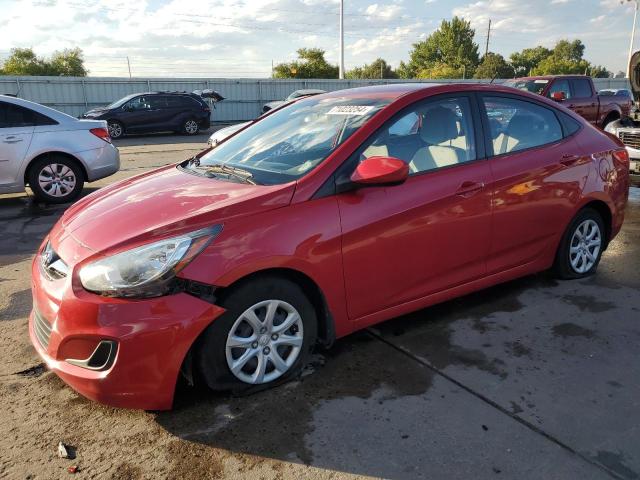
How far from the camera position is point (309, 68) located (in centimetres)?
5050

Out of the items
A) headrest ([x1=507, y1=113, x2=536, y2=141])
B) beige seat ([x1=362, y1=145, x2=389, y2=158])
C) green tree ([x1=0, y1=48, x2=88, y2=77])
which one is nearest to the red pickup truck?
headrest ([x1=507, y1=113, x2=536, y2=141])

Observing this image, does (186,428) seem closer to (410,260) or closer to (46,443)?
(46,443)

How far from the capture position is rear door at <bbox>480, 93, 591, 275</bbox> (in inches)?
147

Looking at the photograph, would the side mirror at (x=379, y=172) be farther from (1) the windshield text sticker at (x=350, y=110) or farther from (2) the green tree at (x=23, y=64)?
(2) the green tree at (x=23, y=64)

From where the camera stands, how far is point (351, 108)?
11.6ft

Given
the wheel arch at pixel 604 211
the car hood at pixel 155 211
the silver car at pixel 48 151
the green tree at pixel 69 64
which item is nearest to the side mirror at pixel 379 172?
the car hood at pixel 155 211

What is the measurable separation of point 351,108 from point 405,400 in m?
Result: 1.84

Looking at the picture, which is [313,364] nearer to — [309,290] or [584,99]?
[309,290]

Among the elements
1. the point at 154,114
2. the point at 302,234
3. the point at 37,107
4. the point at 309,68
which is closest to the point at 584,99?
the point at 37,107

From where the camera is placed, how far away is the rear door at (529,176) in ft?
12.2

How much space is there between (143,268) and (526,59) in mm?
105717

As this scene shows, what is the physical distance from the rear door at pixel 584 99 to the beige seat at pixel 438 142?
38.2 ft

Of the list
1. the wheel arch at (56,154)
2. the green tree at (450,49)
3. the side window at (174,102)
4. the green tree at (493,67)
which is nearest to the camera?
the wheel arch at (56,154)

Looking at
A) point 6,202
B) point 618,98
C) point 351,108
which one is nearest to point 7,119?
point 6,202
